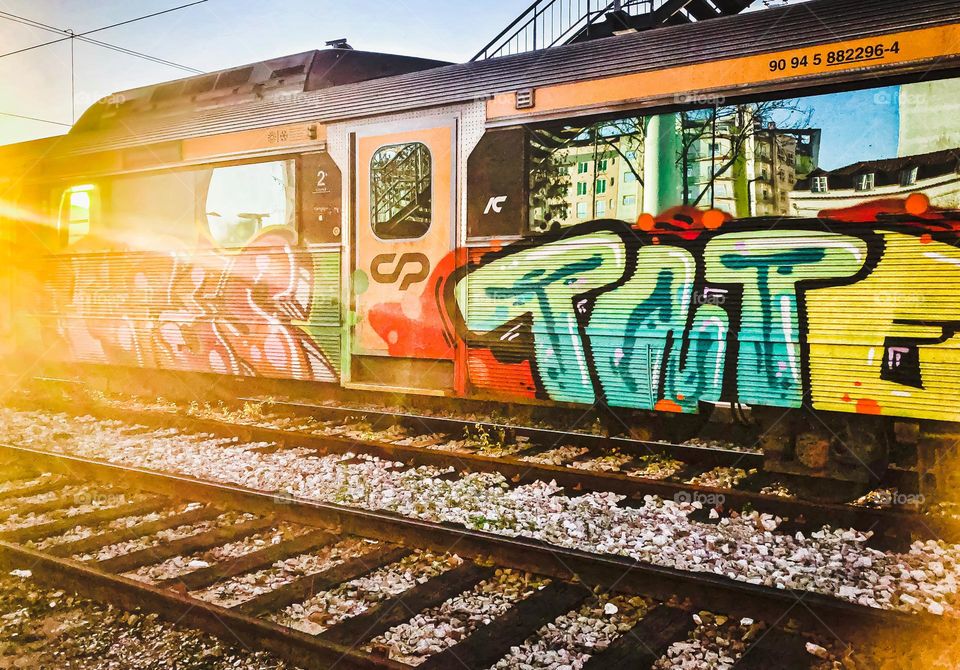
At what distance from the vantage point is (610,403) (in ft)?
19.2

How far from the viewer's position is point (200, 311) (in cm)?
847

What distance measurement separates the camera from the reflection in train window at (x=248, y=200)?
7688mm

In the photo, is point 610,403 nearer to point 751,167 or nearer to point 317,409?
point 751,167

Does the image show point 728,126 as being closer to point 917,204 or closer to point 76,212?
point 917,204

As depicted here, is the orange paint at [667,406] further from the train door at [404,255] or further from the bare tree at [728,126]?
the train door at [404,255]

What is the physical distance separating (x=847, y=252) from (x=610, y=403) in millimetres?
2031

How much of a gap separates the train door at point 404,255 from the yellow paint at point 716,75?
81 cm

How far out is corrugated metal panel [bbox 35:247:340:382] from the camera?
758cm

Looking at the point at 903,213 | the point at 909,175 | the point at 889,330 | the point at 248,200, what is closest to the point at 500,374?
the point at 889,330

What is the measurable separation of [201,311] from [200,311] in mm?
16

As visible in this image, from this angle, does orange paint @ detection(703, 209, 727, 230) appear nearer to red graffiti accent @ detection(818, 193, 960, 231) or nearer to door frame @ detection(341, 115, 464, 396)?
red graffiti accent @ detection(818, 193, 960, 231)

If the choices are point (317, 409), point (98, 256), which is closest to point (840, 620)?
point (317, 409)

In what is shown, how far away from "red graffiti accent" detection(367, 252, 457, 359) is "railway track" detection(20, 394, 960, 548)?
84cm

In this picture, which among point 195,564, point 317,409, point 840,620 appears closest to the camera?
point 840,620
